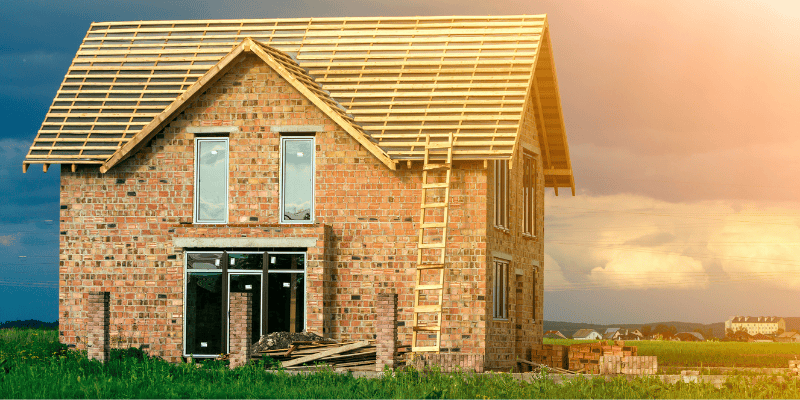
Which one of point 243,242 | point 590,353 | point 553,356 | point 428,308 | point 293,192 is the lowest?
point 553,356

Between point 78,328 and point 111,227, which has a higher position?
point 111,227

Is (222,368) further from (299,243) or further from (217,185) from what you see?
(217,185)

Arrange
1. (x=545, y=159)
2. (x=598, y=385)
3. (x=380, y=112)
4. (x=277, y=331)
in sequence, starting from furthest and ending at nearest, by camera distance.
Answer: (x=545, y=159) → (x=380, y=112) → (x=277, y=331) → (x=598, y=385)

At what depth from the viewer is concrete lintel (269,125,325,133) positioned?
77.0 feet

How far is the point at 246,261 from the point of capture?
75.9 ft

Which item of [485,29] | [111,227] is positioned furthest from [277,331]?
[485,29]

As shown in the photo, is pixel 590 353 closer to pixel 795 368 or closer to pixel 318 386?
pixel 795 368

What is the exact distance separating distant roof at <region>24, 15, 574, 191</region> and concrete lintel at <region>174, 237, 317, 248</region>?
3065 mm

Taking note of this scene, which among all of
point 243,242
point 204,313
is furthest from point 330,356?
point 204,313

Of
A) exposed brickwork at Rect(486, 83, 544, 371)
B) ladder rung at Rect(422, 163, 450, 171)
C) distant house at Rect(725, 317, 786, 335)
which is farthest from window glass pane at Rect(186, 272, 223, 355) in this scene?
distant house at Rect(725, 317, 786, 335)

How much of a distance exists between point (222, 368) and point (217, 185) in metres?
6.38

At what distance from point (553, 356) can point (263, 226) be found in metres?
9.44

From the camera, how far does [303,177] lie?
23609 mm

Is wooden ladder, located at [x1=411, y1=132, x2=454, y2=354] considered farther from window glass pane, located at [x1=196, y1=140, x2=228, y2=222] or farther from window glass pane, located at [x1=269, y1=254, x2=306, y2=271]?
window glass pane, located at [x1=196, y1=140, x2=228, y2=222]
